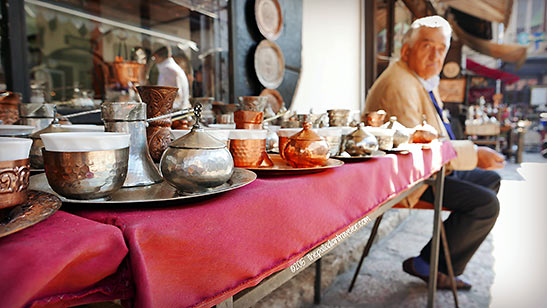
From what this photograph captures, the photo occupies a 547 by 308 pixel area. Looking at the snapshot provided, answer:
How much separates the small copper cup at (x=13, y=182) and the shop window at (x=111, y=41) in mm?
2178

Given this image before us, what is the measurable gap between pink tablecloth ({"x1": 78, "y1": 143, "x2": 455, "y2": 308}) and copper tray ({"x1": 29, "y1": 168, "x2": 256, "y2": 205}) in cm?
1

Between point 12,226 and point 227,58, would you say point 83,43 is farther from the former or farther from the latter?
point 12,226

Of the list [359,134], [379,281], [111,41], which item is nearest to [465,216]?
[379,281]

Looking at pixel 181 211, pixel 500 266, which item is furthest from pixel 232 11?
pixel 500 266

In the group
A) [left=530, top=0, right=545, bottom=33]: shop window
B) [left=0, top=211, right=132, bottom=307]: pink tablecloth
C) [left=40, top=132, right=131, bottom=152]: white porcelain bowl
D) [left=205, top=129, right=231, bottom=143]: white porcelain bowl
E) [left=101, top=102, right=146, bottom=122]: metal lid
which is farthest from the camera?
[left=530, top=0, right=545, bottom=33]: shop window

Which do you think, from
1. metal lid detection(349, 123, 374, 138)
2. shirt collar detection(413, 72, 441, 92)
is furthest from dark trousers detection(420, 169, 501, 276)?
metal lid detection(349, 123, 374, 138)

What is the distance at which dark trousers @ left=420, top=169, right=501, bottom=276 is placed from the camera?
5.60 feet

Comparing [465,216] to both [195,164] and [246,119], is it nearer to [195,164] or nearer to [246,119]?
[246,119]

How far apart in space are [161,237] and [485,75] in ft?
44.6

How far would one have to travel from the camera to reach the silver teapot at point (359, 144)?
2.99ft

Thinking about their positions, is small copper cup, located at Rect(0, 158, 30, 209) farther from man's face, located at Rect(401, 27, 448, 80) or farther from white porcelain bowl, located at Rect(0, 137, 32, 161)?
man's face, located at Rect(401, 27, 448, 80)

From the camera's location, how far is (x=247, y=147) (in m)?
0.69

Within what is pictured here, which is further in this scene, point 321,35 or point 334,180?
point 321,35

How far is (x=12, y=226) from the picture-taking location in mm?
298
